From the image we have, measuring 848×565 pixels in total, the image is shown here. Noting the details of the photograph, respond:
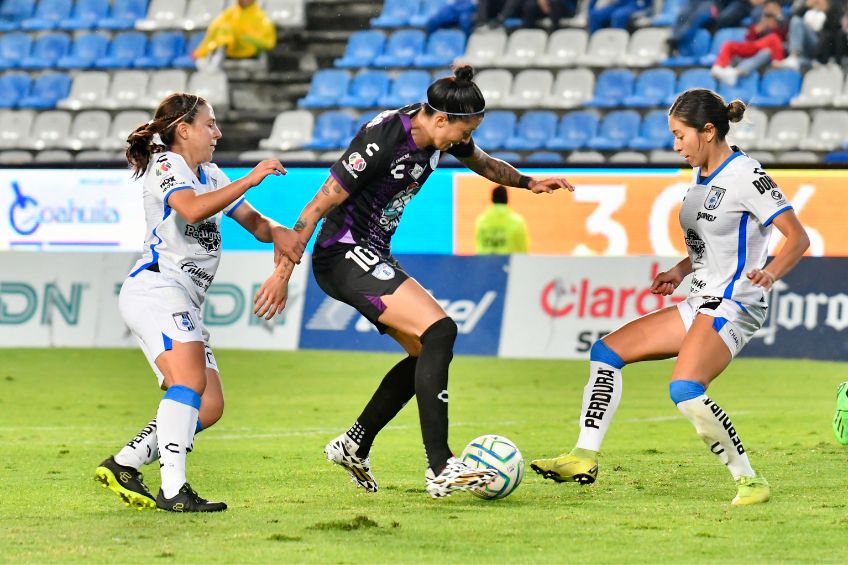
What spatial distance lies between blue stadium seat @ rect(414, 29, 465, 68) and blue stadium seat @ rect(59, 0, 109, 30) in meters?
6.76

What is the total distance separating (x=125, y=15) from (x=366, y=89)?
18.9ft

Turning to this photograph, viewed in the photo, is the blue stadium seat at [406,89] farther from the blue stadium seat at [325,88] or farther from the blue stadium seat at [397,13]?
the blue stadium seat at [397,13]

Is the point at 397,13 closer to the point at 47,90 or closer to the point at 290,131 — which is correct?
the point at 290,131

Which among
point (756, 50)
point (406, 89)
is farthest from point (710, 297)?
point (406, 89)

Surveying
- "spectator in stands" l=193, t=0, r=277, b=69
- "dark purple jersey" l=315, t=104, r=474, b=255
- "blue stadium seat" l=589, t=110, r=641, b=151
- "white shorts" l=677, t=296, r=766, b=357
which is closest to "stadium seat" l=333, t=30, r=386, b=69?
"spectator in stands" l=193, t=0, r=277, b=69

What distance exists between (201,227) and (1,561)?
209cm

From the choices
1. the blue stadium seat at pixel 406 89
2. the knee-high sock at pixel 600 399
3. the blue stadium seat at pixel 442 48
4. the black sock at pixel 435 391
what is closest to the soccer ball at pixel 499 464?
the black sock at pixel 435 391

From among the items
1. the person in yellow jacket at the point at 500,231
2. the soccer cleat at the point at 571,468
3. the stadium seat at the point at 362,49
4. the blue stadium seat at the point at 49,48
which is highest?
the stadium seat at the point at 362,49

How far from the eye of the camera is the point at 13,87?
84.1 feet

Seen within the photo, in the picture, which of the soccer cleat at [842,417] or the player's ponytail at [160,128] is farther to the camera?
the soccer cleat at [842,417]

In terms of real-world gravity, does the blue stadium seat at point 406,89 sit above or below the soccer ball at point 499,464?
above

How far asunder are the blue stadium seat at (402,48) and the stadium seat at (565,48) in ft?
7.45

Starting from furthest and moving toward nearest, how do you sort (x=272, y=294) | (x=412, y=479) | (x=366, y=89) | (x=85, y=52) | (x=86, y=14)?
(x=86, y=14) < (x=85, y=52) < (x=366, y=89) < (x=412, y=479) < (x=272, y=294)

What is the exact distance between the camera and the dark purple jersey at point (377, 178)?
7.22 metres
